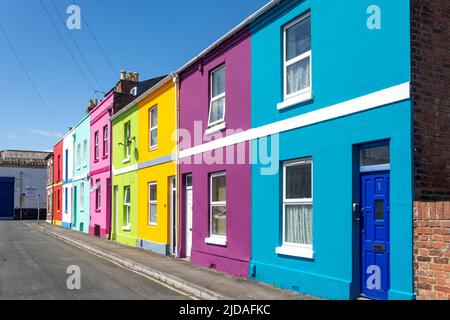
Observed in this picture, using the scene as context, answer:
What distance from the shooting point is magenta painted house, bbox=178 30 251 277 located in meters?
11.7

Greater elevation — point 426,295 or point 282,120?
point 282,120

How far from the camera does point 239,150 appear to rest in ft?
38.8

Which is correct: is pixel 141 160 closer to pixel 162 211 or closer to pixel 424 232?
pixel 162 211

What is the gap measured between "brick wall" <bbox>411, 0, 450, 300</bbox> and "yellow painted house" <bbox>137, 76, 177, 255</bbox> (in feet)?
30.7

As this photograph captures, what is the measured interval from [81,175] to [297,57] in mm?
22518

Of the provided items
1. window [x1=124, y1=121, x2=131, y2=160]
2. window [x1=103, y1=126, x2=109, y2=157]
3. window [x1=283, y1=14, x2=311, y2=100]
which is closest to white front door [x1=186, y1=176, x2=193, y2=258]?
window [x1=283, y1=14, x2=311, y2=100]

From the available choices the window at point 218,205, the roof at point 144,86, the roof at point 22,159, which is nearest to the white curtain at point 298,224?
the window at point 218,205

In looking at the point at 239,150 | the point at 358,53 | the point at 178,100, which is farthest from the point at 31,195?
the point at 358,53

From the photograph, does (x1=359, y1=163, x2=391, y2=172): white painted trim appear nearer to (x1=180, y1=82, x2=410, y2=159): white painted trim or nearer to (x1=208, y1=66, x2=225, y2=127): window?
(x1=180, y1=82, x2=410, y2=159): white painted trim

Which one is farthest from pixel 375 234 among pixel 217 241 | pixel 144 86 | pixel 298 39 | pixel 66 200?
pixel 66 200

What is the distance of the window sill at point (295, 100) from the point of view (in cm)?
938

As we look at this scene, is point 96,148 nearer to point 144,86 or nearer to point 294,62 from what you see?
point 144,86
